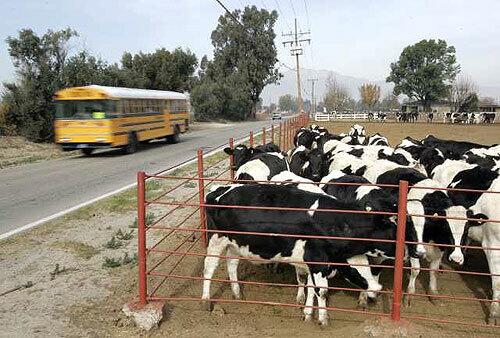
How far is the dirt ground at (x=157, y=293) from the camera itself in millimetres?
5086

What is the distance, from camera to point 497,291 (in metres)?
5.57

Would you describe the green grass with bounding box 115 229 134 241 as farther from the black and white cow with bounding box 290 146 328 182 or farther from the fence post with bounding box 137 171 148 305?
the black and white cow with bounding box 290 146 328 182

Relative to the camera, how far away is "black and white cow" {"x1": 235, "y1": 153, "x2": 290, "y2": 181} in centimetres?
816

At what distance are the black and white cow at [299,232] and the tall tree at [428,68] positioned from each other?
239 ft

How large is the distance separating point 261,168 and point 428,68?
70.8 metres

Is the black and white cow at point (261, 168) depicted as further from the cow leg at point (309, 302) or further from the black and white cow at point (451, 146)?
the black and white cow at point (451, 146)

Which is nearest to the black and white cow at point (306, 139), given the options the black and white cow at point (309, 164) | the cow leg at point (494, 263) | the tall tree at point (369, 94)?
the black and white cow at point (309, 164)

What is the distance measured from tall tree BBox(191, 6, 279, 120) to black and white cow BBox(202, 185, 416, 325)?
2363 inches

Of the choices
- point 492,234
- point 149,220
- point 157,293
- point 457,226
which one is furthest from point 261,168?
point 492,234

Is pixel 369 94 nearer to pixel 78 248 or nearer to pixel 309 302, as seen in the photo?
pixel 78 248

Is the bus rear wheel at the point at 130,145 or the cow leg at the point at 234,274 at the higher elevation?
the bus rear wheel at the point at 130,145

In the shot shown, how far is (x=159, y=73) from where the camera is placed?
1626 inches

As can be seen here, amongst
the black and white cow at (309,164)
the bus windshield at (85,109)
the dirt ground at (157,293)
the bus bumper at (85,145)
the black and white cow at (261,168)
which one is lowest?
the dirt ground at (157,293)

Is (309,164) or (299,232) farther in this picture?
(309,164)
